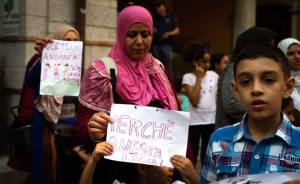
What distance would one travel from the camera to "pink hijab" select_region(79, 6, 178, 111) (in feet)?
9.25

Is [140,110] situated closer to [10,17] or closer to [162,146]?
[162,146]

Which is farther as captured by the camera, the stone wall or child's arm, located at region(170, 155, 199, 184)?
the stone wall

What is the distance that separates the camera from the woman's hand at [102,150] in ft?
7.83

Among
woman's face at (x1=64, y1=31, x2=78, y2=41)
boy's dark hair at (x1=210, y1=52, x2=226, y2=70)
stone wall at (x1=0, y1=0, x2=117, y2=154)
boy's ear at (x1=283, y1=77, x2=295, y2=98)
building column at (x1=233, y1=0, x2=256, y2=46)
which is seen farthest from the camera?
building column at (x1=233, y1=0, x2=256, y2=46)

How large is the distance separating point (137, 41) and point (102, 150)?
0.73 metres

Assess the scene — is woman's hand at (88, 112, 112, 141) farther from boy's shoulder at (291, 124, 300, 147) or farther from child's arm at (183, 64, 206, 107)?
child's arm at (183, 64, 206, 107)

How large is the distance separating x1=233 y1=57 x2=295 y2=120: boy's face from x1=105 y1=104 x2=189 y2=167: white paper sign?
0.45 meters

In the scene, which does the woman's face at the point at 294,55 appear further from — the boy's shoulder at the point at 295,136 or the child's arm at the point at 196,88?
the boy's shoulder at the point at 295,136

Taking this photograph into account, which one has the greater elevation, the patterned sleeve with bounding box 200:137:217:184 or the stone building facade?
the stone building facade

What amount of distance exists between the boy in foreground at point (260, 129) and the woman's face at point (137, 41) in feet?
2.69

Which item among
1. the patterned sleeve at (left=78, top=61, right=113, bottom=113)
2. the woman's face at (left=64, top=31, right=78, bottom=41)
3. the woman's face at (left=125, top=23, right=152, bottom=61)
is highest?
the woman's face at (left=64, top=31, right=78, bottom=41)

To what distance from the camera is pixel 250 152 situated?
209cm

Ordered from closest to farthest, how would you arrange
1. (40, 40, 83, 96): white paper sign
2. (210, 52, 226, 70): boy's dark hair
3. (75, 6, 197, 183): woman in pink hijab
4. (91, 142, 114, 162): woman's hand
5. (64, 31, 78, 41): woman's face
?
(91, 142, 114, 162): woman's hand < (75, 6, 197, 183): woman in pink hijab < (40, 40, 83, 96): white paper sign < (64, 31, 78, 41): woman's face < (210, 52, 226, 70): boy's dark hair

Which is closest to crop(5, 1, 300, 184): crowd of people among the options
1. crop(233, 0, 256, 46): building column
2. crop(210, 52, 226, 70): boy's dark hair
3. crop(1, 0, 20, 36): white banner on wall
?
crop(1, 0, 20, 36): white banner on wall
